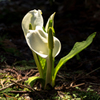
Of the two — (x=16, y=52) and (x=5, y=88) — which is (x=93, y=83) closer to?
(x=5, y=88)

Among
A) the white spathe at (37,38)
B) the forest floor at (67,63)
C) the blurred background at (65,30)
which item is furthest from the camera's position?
the blurred background at (65,30)

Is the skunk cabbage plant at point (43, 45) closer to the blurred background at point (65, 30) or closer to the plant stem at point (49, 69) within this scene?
the plant stem at point (49, 69)

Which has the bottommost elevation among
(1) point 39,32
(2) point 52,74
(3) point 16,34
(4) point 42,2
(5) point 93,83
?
(5) point 93,83

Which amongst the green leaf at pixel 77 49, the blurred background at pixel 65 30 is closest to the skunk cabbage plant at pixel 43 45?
the green leaf at pixel 77 49

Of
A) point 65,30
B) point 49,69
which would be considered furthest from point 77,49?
point 65,30

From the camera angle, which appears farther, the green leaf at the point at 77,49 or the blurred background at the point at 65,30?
the blurred background at the point at 65,30

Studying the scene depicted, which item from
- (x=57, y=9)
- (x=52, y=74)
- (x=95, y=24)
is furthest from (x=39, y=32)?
(x=57, y=9)

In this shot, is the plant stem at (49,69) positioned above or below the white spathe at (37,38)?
below
